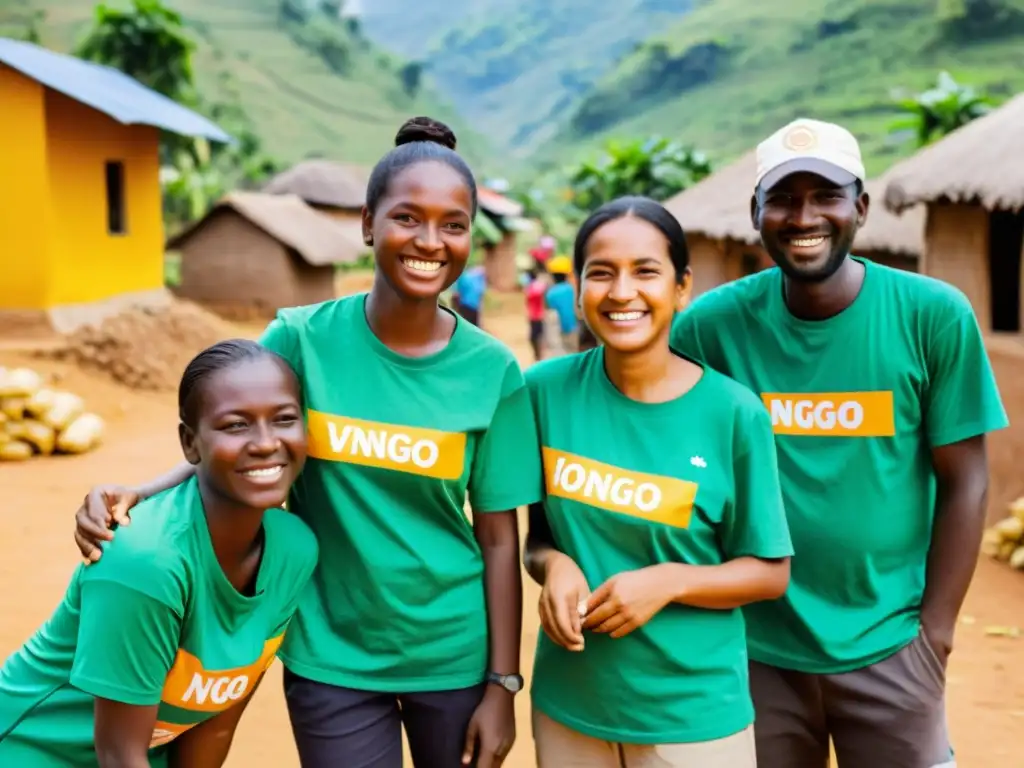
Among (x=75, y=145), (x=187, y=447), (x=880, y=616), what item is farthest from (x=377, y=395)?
(x=75, y=145)

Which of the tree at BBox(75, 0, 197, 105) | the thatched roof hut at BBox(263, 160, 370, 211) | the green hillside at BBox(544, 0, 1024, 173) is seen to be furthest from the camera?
the green hillside at BBox(544, 0, 1024, 173)

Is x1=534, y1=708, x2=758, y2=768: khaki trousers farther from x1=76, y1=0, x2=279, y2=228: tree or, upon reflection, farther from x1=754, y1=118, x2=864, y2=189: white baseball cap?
x1=76, y1=0, x2=279, y2=228: tree

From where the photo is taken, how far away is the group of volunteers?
2.09 meters

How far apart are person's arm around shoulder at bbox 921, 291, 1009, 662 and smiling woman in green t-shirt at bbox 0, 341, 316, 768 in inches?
53.2

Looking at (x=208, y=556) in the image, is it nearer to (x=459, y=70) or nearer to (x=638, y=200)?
(x=638, y=200)

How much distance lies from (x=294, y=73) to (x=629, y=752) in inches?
2380

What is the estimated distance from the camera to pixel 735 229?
43.9ft

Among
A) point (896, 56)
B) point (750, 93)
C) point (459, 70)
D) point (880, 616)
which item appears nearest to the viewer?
point (880, 616)

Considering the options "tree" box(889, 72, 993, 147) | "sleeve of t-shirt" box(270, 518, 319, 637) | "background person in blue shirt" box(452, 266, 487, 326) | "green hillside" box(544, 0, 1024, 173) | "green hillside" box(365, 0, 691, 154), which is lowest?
"sleeve of t-shirt" box(270, 518, 319, 637)

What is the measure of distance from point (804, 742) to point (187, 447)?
151cm

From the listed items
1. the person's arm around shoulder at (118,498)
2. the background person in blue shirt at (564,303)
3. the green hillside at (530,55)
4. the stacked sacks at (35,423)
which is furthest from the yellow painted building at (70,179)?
the green hillside at (530,55)

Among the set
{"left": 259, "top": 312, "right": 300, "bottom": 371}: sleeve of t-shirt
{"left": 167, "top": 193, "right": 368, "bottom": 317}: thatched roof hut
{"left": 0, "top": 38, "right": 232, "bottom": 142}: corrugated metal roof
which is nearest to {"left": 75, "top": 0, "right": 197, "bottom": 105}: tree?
{"left": 167, "top": 193, "right": 368, "bottom": 317}: thatched roof hut

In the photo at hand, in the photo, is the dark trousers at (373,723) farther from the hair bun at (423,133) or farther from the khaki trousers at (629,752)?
the hair bun at (423,133)

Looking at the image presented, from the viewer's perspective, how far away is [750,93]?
5591 cm
